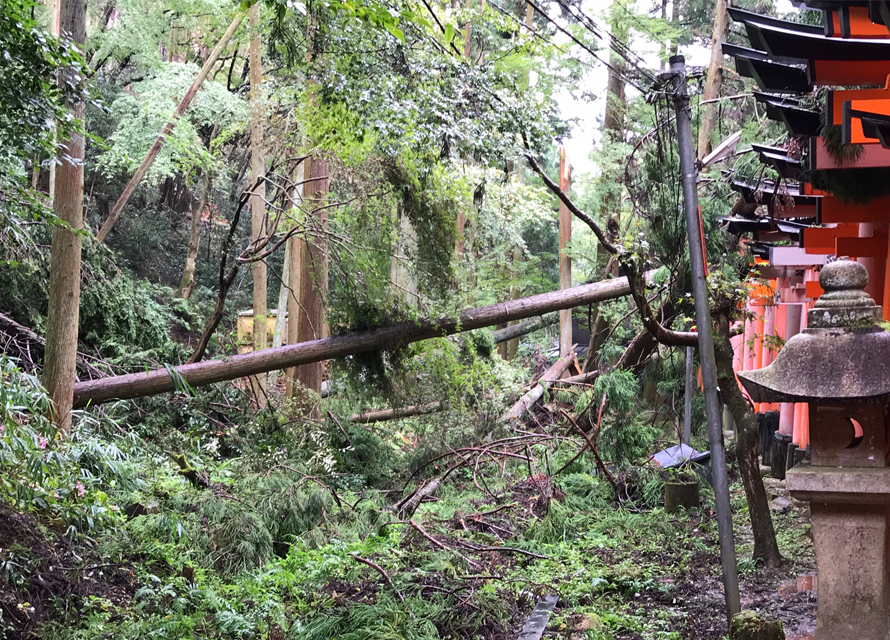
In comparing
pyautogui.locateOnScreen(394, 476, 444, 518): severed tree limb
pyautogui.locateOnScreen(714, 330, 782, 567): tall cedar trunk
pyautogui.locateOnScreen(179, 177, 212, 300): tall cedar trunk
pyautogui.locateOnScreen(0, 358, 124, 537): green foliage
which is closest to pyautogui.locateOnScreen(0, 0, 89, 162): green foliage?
pyautogui.locateOnScreen(0, 358, 124, 537): green foliage

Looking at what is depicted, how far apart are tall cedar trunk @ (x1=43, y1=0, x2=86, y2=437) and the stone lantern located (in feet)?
20.6

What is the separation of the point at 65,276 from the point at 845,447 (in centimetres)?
688

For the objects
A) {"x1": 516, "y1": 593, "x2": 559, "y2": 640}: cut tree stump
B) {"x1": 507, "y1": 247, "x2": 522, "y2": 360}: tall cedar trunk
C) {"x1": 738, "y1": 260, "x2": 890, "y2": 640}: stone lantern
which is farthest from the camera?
{"x1": 507, "y1": 247, "x2": 522, "y2": 360}: tall cedar trunk

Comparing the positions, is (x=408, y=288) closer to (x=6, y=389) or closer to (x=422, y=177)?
(x=422, y=177)

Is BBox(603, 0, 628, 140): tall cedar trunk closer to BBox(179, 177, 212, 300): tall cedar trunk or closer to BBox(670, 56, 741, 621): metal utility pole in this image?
BBox(179, 177, 212, 300): tall cedar trunk

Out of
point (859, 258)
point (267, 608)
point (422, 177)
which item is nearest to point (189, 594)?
point (267, 608)

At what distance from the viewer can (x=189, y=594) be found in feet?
18.7

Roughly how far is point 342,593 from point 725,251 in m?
7.41

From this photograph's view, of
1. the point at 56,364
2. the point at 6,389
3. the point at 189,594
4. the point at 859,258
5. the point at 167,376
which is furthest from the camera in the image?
the point at 167,376

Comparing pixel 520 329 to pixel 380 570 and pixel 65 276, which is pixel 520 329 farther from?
pixel 380 570

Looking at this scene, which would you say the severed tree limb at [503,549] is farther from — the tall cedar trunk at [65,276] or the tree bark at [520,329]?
the tree bark at [520,329]

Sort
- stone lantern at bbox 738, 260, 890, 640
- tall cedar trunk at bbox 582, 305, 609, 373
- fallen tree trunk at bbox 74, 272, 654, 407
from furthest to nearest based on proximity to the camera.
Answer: tall cedar trunk at bbox 582, 305, 609, 373
fallen tree trunk at bbox 74, 272, 654, 407
stone lantern at bbox 738, 260, 890, 640

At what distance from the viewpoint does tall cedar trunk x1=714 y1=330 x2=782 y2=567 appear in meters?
7.33

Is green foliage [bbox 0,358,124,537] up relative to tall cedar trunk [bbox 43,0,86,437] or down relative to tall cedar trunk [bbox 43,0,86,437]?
down
